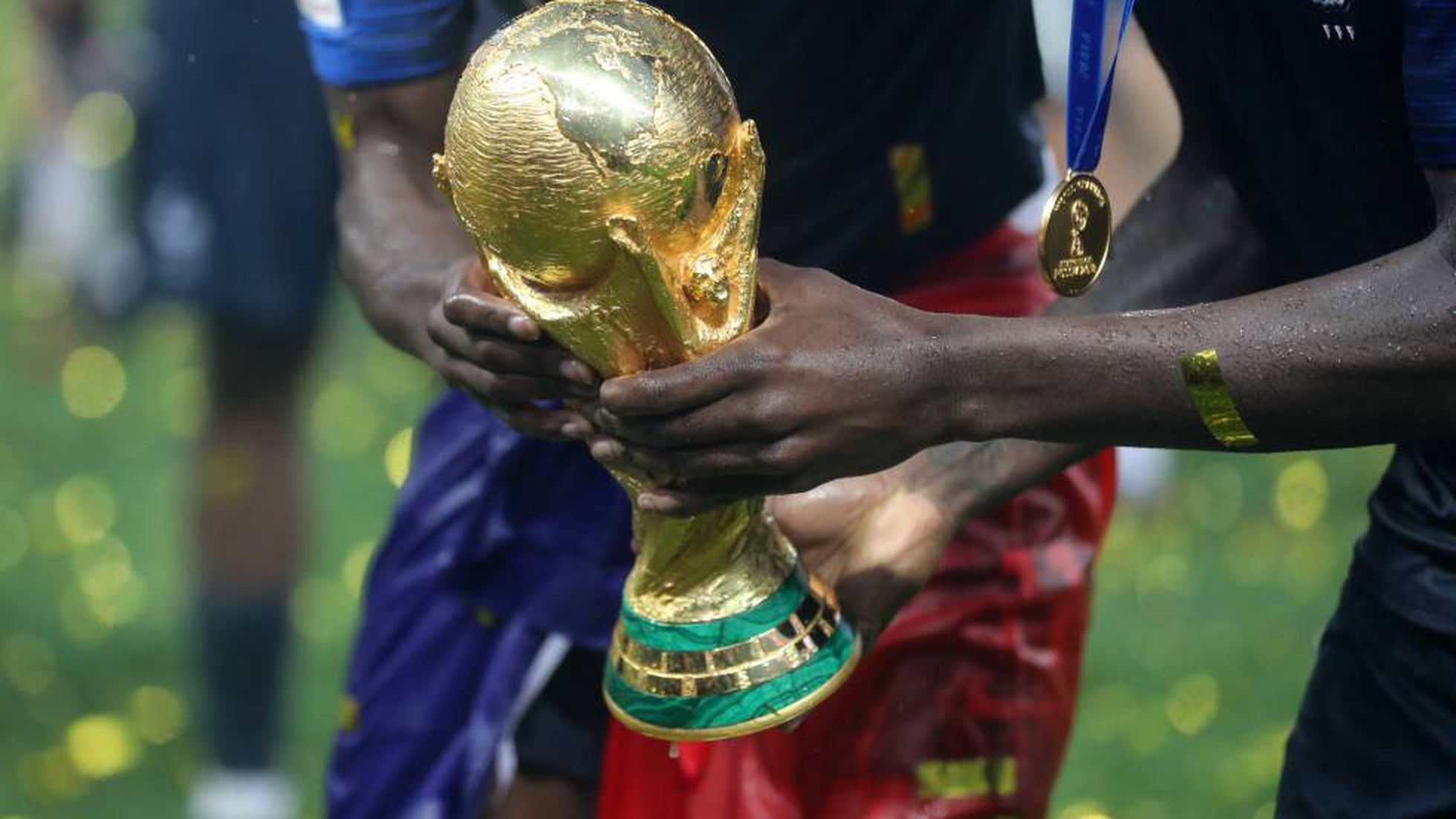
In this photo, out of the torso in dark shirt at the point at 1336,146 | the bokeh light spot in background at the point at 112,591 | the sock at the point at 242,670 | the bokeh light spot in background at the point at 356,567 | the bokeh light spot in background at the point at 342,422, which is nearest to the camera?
the torso in dark shirt at the point at 1336,146

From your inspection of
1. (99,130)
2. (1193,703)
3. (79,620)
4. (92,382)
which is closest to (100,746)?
(79,620)

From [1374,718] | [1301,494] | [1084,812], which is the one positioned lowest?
[1301,494]

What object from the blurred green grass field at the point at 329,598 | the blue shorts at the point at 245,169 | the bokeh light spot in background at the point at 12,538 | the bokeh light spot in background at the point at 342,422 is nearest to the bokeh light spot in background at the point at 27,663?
the blurred green grass field at the point at 329,598

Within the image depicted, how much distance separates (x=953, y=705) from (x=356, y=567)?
364 centimetres

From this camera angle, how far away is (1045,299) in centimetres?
321

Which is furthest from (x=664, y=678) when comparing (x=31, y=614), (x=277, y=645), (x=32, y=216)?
(x=32, y=216)

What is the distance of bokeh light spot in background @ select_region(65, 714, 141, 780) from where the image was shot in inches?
213

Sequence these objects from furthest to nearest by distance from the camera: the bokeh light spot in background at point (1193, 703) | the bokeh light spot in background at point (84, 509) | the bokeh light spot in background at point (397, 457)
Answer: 1. the bokeh light spot in background at point (397, 457)
2. the bokeh light spot in background at point (84, 509)
3. the bokeh light spot in background at point (1193, 703)

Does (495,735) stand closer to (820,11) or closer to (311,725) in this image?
(820,11)

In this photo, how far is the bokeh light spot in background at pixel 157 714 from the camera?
18.3ft

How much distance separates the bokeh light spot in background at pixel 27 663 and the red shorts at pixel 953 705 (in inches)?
118

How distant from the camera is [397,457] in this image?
7422mm

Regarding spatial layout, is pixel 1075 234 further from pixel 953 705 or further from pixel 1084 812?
pixel 1084 812

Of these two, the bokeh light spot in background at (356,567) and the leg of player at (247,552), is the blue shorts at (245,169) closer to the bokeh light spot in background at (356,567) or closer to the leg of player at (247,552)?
the leg of player at (247,552)
